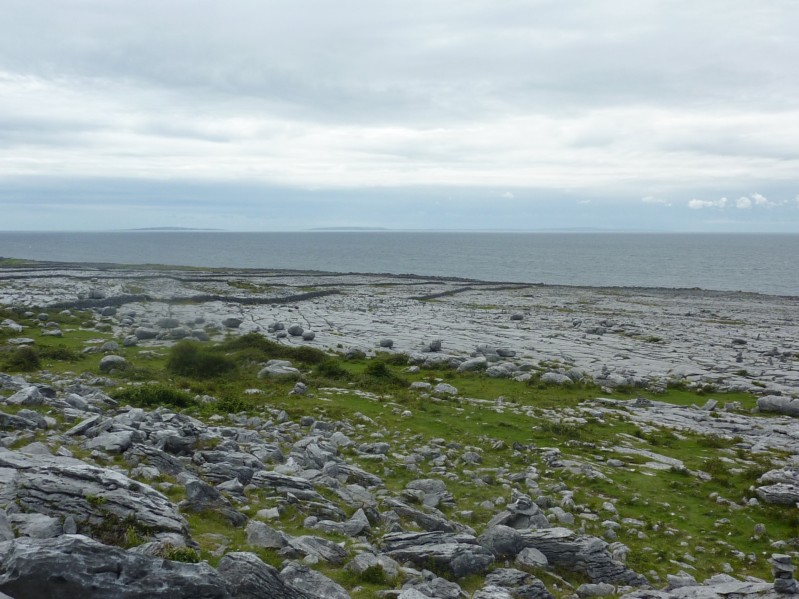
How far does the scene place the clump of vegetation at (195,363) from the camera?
86.1 feet

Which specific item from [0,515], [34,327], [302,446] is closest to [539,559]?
[302,446]

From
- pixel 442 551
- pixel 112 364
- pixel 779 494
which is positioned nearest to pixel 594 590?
pixel 442 551

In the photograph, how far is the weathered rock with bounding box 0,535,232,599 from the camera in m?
6.72

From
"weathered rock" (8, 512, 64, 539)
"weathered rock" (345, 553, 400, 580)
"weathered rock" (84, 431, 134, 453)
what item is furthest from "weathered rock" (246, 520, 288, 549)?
"weathered rock" (84, 431, 134, 453)

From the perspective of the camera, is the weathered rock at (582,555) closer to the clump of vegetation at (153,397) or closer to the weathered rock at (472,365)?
the clump of vegetation at (153,397)

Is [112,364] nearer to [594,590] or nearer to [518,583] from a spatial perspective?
[518,583]

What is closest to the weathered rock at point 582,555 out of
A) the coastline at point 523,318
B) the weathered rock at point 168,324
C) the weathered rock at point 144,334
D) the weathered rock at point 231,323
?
the coastline at point 523,318

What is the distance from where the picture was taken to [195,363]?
26.7 m

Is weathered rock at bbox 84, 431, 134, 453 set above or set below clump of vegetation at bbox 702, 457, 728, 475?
above

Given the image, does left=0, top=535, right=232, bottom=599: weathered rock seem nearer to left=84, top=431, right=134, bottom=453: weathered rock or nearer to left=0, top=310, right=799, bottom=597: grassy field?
left=0, top=310, right=799, bottom=597: grassy field

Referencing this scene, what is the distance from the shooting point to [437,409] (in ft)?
73.4

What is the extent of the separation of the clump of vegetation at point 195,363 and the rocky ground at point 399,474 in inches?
36.2

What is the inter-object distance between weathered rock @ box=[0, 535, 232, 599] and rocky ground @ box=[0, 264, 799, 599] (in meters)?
0.02

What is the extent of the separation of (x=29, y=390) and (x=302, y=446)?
7.75 meters
